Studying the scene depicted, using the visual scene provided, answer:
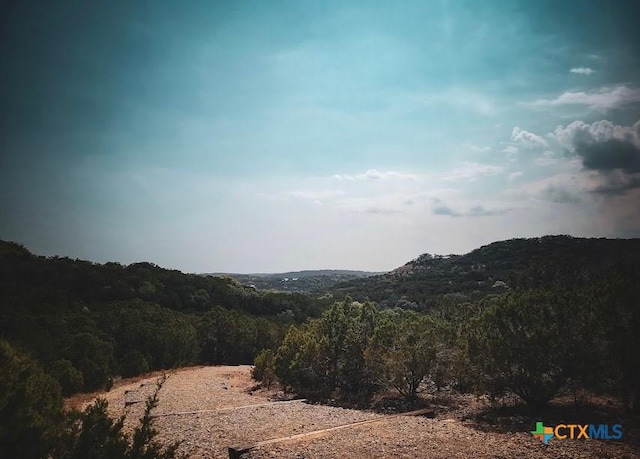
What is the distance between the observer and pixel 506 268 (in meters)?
77.8

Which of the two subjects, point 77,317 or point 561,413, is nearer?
point 561,413

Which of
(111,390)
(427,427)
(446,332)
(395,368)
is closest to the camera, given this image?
(427,427)

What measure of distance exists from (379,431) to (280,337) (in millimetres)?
29014

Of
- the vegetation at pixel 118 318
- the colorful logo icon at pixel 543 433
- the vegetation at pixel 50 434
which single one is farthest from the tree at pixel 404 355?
the vegetation at pixel 118 318

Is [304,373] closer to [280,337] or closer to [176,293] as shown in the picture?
[280,337]

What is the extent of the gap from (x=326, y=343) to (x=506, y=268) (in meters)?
66.0

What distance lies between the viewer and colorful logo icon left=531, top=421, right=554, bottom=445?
12191 millimetres

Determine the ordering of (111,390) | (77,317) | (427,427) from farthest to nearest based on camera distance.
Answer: (77,317)
(111,390)
(427,427)

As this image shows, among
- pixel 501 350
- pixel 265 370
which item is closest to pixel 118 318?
pixel 265 370

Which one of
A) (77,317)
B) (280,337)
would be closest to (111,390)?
(77,317)

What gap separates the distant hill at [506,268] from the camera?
3956 centimetres

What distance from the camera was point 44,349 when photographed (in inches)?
896

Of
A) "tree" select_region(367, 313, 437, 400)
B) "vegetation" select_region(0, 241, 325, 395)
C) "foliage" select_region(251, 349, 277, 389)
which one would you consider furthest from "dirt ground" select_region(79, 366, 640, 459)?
"foliage" select_region(251, 349, 277, 389)

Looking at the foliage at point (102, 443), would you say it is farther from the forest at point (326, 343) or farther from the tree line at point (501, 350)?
the tree line at point (501, 350)
